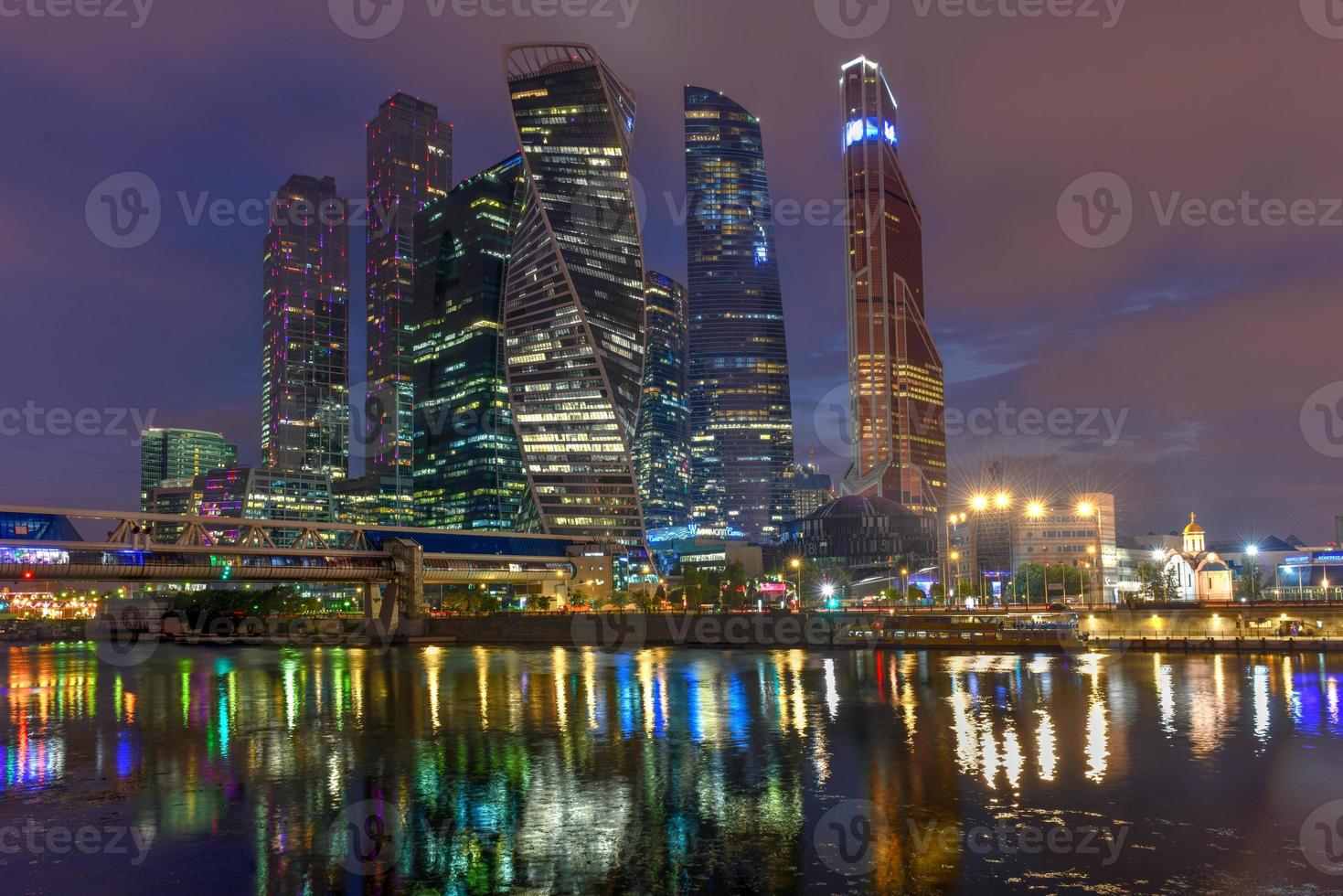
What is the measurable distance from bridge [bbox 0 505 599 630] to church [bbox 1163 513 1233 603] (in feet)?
359

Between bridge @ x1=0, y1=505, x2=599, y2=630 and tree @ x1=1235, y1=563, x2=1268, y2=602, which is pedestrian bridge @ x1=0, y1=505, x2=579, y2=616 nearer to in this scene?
bridge @ x1=0, y1=505, x2=599, y2=630

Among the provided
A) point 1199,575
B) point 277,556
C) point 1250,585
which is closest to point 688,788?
point 277,556

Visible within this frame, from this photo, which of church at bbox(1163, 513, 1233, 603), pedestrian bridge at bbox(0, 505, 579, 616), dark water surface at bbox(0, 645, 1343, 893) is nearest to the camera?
dark water surface at bbox(0, 645, 1343, 893)

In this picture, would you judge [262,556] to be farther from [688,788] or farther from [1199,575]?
[1199,575]

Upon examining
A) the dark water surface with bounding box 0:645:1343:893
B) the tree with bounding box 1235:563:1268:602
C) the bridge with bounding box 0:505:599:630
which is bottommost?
the tree with bounding box 1235:563:1268:602

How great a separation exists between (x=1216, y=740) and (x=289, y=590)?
173640mm

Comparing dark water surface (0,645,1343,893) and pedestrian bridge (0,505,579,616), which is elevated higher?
pedestrian bridge (0,505,579,616)

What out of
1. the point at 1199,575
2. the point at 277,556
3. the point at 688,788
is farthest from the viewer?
the point at 1199,575

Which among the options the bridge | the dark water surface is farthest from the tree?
the bridge

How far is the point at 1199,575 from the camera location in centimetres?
17200

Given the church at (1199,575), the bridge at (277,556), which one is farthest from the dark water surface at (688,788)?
the church at (1199,575)

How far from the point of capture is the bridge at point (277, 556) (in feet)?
369

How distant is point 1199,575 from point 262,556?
14932 centimetres

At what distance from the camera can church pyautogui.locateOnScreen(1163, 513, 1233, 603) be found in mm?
170375
